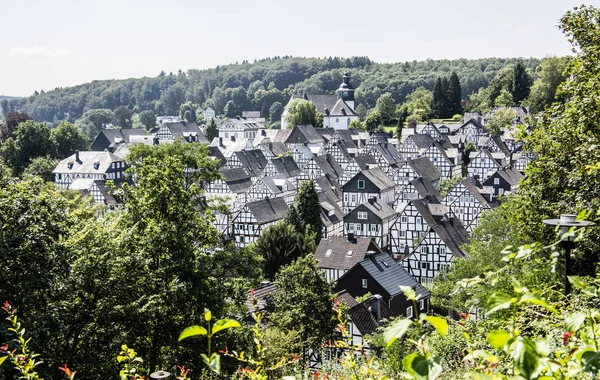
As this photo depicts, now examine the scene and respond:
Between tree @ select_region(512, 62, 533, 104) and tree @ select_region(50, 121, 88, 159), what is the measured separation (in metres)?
72.2

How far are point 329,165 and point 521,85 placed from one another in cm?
5823

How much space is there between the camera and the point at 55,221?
15.7 meters

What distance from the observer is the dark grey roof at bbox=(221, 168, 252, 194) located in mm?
67125

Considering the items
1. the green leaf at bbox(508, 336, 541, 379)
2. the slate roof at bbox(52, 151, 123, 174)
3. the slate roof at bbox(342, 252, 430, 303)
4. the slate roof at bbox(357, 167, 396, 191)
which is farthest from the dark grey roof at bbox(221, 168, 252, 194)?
the green leaf at bbox(508, 336, 541, 379)

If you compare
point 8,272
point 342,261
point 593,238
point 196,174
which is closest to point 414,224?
point 342,261

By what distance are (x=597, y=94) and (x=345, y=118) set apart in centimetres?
11068

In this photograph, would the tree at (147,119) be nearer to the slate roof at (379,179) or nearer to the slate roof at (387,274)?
the slate roof at (379,179)

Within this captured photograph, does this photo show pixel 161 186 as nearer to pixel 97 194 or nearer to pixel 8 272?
pixel 8 272

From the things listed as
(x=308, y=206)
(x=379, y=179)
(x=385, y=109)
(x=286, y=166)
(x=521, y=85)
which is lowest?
(x=379, y=179)

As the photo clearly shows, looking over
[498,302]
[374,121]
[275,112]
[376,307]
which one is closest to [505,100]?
[374,121]

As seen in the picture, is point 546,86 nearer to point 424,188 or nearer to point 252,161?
point 252,161

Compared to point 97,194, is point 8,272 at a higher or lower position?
higher

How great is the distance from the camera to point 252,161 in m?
78.2

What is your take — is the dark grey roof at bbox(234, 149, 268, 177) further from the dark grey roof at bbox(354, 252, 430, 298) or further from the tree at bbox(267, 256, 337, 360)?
the tree at bbox(267, 256, 337, 360)
